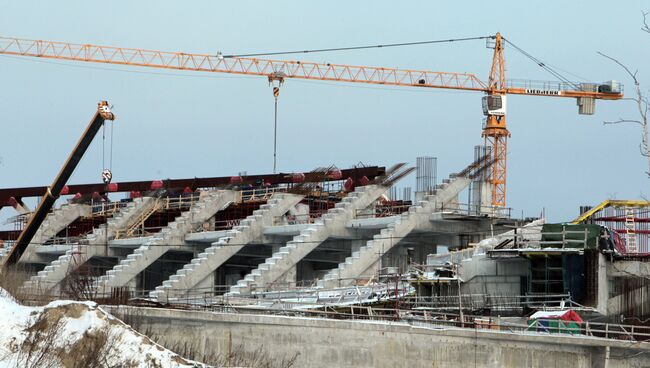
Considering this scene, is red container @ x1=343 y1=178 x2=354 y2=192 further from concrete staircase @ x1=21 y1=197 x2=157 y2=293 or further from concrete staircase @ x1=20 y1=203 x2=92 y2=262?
concrete staircase @ x1=20 y1=203 x2=92 y2=262

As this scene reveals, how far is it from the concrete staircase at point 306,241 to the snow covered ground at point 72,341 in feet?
74.0

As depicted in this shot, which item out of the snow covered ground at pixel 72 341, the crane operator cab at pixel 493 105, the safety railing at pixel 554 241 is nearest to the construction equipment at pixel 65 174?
the safety railing at pixel 554 241

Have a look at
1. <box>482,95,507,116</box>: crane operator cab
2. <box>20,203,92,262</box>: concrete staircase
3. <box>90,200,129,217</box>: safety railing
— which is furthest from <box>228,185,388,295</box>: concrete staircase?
<box>482,95,507,116</box>: crane operator cab

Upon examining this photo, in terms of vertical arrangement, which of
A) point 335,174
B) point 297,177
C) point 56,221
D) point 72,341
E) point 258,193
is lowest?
point 72,341

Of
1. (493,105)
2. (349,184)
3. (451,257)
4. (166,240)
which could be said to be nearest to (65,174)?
(166,240)

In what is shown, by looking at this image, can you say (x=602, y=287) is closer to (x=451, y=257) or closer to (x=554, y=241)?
(x=554, y=241)

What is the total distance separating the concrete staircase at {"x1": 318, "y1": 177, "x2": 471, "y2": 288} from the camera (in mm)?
60188

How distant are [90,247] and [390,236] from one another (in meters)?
21.3

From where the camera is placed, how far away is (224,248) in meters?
66.4

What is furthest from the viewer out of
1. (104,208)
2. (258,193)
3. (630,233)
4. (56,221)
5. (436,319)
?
(104,208)

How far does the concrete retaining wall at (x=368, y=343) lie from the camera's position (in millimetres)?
39094

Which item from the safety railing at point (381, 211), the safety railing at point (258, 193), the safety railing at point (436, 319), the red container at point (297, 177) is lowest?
the safety railing at point (436, 319)

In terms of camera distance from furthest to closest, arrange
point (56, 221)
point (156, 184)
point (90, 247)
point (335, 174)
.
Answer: point (56, 221) → point (156, 184) → point (90, 247) → point (335, 174)

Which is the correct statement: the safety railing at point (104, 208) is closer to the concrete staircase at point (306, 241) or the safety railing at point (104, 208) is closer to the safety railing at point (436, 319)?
the concrete staircase at point (306, 241)
